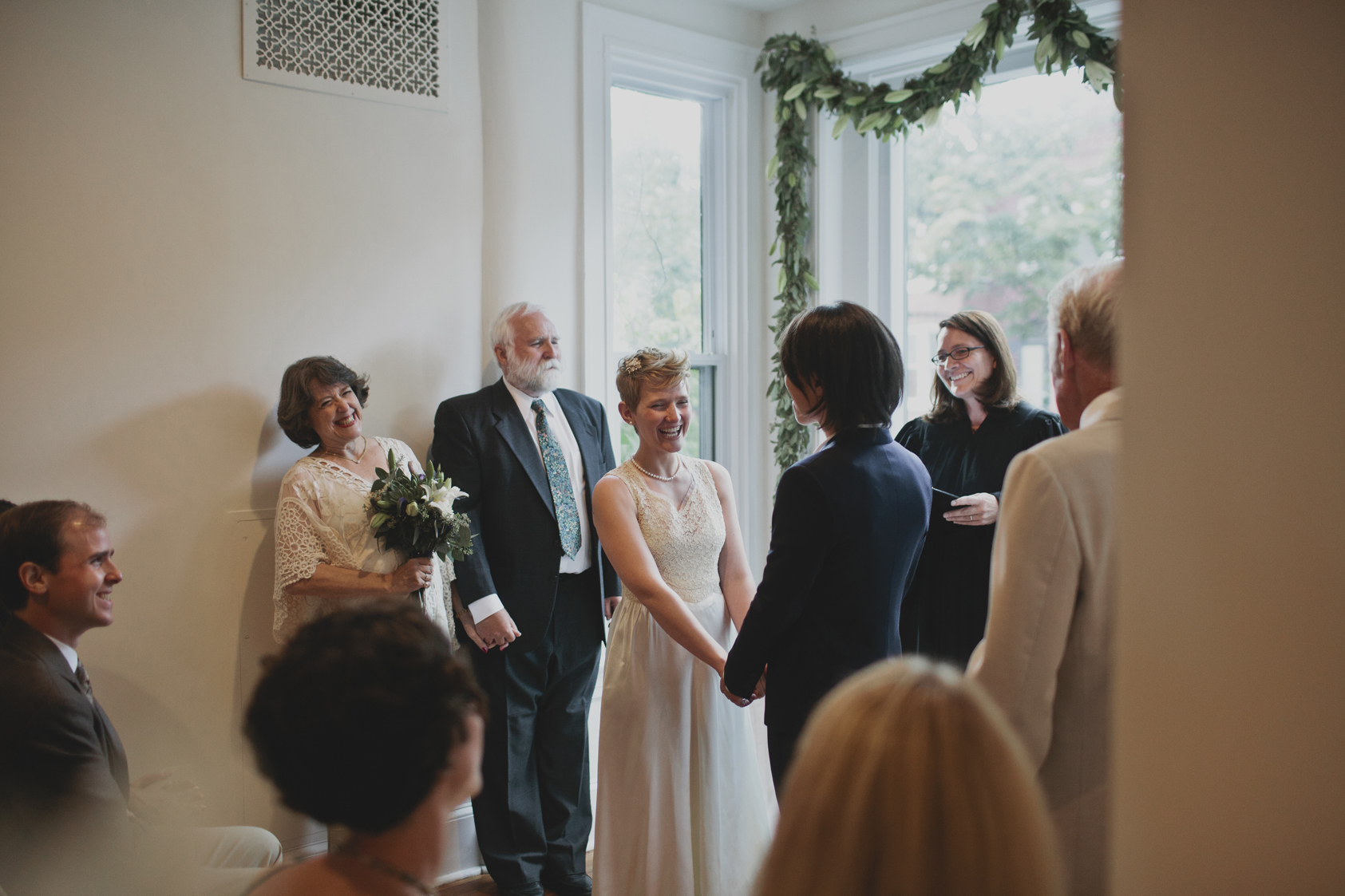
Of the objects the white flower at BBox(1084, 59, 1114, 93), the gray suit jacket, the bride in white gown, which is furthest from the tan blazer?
the white flower at BBox(1084, 59, 1114, 93)

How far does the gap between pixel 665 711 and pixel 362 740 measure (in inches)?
53.8

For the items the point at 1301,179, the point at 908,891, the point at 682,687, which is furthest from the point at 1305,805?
the point at 682,687

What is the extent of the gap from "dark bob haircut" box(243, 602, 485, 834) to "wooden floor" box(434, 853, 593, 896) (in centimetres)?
239

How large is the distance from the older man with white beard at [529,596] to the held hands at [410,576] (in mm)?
195

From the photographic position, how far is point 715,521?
245 cm

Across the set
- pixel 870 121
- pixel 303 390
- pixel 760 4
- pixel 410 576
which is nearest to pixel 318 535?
pixel 410 576

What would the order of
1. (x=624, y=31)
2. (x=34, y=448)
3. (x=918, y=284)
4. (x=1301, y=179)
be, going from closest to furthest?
(x=1301, y=179) → (x=34, y=448) → (x=624, y=31) → (x=918, y=284)

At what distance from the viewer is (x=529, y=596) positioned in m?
3.08

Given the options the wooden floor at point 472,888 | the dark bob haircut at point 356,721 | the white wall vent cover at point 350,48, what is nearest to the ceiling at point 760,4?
the white wall vent cover at point 350,48

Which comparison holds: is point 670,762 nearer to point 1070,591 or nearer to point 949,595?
point 949,595

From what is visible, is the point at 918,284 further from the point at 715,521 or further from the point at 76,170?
the point at 76,170

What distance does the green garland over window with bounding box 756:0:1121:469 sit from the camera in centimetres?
319

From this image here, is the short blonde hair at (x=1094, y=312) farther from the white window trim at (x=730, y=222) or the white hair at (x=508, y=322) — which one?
the white window trim at (x=730, y=222)

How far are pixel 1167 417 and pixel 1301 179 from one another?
0.17 meters
